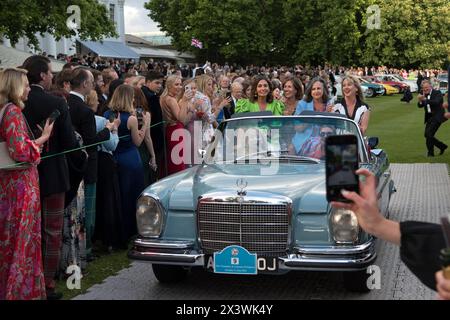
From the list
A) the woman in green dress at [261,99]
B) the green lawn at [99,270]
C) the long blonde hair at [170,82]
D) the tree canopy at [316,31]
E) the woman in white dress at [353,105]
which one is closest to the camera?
the green lawn at [99,270]

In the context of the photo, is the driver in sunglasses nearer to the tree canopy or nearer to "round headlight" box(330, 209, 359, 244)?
"round headlight" box(330, 209, 359, 244)

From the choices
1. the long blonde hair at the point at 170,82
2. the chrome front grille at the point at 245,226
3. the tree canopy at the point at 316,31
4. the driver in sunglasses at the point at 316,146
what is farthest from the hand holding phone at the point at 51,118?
the tree canopy at the point at 316,31

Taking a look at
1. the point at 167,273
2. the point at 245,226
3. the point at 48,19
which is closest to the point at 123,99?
the point at 167,273

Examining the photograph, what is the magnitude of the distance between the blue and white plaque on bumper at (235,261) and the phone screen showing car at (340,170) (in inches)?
127

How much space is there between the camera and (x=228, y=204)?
614 centimetres

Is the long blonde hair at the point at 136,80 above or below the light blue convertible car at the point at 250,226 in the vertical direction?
above

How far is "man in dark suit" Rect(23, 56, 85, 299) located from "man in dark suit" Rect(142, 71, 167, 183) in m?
3.50

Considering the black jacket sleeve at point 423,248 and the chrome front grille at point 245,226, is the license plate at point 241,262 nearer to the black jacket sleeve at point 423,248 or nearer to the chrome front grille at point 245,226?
the chrome front grille at point 245,226

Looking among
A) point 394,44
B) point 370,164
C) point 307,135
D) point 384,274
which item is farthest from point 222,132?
point 394,44

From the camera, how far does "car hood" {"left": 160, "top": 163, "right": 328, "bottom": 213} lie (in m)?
6.06

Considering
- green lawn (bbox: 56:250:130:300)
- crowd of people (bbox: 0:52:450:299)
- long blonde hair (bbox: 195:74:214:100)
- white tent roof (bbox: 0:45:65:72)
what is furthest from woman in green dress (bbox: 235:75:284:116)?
white tent roof (bbox: 0:45:65:72)

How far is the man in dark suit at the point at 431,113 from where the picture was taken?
16906 millimetres
